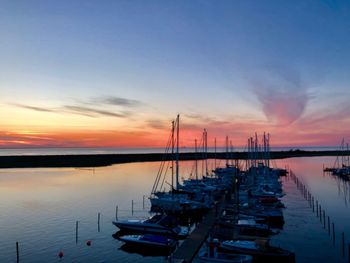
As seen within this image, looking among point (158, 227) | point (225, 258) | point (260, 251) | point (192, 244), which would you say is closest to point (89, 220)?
point (158, 227)

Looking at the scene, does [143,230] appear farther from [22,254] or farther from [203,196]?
[203,196]

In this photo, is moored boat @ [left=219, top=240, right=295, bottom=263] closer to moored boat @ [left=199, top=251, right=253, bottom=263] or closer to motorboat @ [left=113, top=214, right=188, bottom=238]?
moored boat @ [left=199, top=251, right=253, bottom=263]

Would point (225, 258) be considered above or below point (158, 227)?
below

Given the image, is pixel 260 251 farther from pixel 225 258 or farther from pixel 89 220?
pixel 89 220

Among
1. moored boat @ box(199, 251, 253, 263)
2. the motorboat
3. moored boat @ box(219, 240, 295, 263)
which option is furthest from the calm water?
moored boat @ box(199, 251, 253, 263)

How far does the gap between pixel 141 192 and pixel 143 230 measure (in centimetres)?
3361

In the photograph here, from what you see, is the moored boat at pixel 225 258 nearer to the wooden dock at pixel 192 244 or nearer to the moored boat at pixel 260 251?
the wooden dock at pixel 192 244

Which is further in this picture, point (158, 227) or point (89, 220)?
point (89, 220)

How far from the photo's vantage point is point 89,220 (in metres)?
45.0

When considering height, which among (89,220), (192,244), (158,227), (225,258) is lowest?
(89,220)

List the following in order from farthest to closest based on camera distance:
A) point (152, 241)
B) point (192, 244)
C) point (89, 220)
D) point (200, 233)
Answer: point (89, 220) < point (200, 233) < point (152, 241) < point (192, 244)

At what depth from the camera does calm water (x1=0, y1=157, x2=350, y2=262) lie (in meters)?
32.4

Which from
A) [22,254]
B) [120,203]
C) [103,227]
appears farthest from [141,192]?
[22,254]

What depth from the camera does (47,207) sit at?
53562 mm
